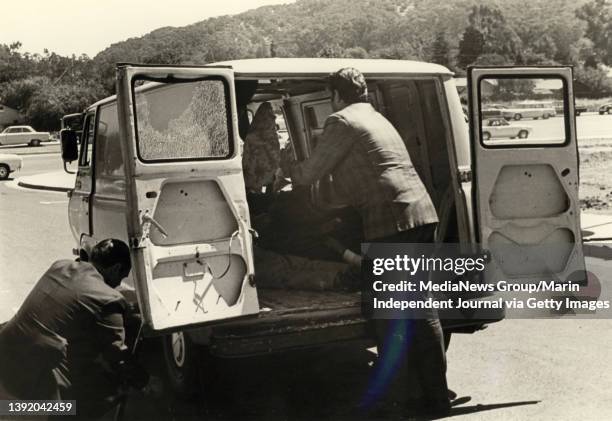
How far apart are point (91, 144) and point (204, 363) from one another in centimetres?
256

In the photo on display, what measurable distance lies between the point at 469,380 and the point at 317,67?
2.27m

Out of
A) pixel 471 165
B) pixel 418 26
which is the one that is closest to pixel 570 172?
pixel 471 165

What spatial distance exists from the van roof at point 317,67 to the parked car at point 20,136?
153 feet

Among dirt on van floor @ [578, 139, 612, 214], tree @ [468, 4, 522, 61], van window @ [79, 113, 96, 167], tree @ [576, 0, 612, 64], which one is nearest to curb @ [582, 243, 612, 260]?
dirt on van floor @ [578, 139, 612, 214]

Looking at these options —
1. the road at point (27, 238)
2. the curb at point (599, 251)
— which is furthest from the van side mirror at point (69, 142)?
the curb at point (599, 251)

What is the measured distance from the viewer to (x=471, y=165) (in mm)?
4652

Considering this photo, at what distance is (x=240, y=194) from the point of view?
4.08 meters

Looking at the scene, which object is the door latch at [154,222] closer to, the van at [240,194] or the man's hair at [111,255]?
the van at [240,194]

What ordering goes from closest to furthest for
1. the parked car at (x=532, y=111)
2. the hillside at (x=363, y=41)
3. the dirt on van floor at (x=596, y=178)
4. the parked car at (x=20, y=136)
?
the dirt on van floor at (x=596, y=178) < the hillside at (x=363, y=41) < the parked car at (x=20, y=136) < the parked car at (x=532, y=111)

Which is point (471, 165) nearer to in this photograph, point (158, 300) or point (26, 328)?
point (158, 300)

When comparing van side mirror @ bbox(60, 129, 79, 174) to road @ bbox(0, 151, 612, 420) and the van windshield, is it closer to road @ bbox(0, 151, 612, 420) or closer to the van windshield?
road @ bbox(0, 151, 612, 420)

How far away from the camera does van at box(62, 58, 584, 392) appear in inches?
152

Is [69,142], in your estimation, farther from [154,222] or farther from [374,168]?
[374,168]

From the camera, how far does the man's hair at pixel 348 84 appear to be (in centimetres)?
441
